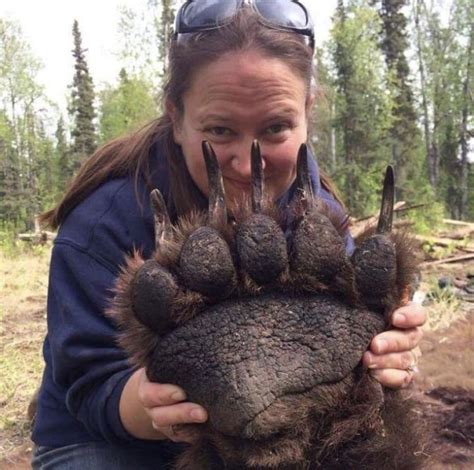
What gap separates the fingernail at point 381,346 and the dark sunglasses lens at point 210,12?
1.04m

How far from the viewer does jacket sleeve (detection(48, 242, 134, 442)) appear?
5.93ft

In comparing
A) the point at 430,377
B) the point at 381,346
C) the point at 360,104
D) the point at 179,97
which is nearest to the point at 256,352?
the point at 381,346

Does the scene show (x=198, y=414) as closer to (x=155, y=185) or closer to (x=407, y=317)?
(x=407, y=317)

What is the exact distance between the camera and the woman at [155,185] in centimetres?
177

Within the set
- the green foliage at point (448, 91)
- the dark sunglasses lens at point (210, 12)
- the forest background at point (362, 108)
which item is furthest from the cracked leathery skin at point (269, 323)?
the green foliage at point (448, 91)

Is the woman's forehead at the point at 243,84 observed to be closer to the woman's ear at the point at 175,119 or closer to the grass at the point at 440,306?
the woman's ear at the point at 175,119

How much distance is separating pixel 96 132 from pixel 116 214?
32.3 metres

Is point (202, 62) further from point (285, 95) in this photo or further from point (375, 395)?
point (375, 395)

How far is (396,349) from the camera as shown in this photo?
4.48ft

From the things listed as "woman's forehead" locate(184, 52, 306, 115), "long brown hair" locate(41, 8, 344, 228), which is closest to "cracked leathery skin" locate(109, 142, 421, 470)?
"woman's forehead" locate(184, 52, 306, 115)

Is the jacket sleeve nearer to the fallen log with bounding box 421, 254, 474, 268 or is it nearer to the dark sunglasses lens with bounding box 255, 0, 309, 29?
the dark sunglasses lens with bounding box 255, 0, 309, 29

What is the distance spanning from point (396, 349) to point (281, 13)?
110 cm

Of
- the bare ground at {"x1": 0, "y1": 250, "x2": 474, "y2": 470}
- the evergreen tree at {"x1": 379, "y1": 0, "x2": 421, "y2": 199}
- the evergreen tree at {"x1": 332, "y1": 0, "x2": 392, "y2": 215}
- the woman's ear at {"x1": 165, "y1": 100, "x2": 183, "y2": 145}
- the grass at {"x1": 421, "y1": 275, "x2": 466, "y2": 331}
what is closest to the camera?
the woman's ear at {"x1": 165, "y1": 100, "x2": 183, "y2": 145}

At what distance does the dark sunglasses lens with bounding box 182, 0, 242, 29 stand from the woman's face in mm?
173
